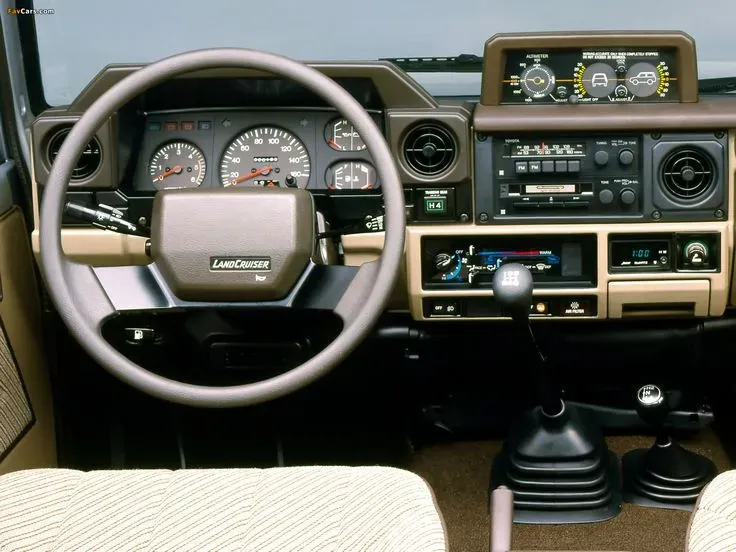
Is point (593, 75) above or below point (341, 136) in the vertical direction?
above

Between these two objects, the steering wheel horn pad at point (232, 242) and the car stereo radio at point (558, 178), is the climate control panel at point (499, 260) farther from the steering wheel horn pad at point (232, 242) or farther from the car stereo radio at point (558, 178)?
the steering wheel horn pad at point (232, 242)

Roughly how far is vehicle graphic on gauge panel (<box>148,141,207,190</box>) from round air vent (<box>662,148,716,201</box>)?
1078 millimetres

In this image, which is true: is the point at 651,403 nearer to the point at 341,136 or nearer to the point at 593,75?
the point at 593,75

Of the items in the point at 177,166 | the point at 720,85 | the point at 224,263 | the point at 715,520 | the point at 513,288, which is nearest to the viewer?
the point at 715,520

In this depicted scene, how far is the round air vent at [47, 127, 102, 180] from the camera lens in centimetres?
210

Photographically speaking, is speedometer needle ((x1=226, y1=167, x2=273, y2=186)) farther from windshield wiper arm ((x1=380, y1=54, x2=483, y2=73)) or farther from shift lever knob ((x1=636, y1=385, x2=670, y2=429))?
shift lever knob ((x1=636, y1=385, x2=670, y2=429))

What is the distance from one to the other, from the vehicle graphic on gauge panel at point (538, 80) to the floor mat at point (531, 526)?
1.11 metres

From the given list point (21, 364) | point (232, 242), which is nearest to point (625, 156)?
point (232, 242)

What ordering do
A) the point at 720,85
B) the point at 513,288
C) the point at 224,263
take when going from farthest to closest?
1. the point at 720,85
2. the point at 513,288
3. the point at 224,263

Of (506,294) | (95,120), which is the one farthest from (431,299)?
(95,120)

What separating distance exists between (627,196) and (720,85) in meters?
0.49

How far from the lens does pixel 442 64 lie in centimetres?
237

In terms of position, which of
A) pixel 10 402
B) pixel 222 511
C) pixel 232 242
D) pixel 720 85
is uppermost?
pixel 720 85

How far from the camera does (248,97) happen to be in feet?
7.14
